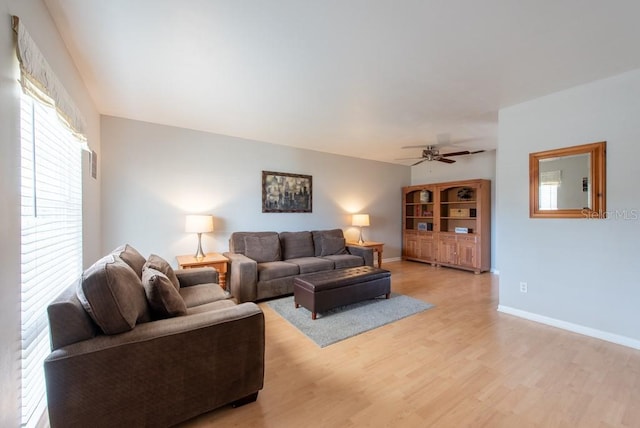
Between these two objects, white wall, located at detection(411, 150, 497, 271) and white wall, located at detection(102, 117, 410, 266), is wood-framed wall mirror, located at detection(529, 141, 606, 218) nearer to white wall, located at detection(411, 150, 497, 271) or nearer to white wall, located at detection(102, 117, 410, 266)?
white wall, located at detection(411, 150, 497, 271)

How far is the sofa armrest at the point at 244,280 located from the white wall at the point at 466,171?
15.5 feet

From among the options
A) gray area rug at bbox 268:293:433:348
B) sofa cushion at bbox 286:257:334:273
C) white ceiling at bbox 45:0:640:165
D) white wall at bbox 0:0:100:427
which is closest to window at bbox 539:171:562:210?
white ceiling at bbox 45:0:640:165

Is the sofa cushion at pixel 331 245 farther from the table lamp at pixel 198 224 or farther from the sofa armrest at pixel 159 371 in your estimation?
the sofa armrest at pixel 159 371

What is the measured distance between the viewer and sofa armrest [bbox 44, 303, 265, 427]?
1260 millimetres

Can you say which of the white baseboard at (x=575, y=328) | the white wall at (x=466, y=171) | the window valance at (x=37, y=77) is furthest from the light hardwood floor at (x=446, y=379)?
the white wall at (x=466, y=171)

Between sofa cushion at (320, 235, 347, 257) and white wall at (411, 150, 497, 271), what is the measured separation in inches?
121

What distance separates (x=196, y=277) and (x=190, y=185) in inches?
67.1

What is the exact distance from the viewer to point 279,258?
4332 mm

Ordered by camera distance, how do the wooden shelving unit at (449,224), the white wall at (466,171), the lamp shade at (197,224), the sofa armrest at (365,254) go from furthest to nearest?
the white wall at (466,171) → the wooden shelving unit at (449,224) → the sofa armrest at (365,254) → the lamp shade at (197,224)

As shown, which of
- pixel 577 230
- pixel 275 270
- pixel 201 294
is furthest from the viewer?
pixel 275 270

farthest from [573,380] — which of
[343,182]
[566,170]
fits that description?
[343,182]

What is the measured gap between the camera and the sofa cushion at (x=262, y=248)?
4.12 meters

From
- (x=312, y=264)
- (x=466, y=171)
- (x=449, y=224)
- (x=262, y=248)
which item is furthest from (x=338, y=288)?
(x=466, y=171)

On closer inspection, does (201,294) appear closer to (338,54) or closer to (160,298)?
(160,298)
